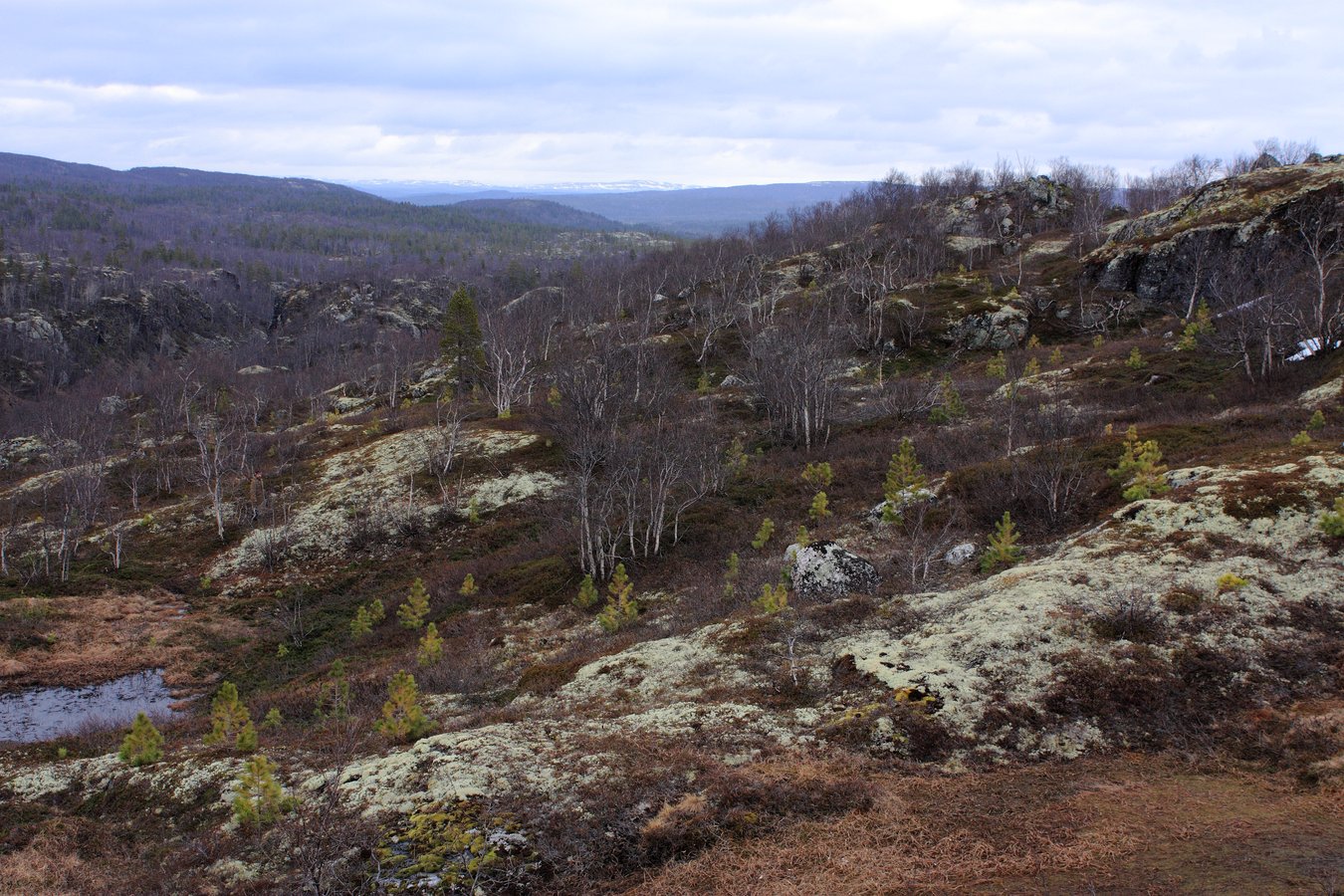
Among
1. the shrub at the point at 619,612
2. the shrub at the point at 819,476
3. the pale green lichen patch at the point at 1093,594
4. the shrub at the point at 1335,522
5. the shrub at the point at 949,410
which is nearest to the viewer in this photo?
the pale green lichen patch at the point at 1093,594

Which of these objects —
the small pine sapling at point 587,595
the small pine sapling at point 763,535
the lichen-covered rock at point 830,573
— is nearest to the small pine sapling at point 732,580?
the lichen-covered rock at point 830,573

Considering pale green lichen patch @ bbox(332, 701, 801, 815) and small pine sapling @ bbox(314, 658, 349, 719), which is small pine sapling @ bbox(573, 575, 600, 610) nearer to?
small pine sapling @ bbox(314, 658, 349, 719)

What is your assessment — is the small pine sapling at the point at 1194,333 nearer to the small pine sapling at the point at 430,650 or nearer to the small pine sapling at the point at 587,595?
the small pine sapling at the point at 587,595

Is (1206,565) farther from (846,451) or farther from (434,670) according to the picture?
(846,451)

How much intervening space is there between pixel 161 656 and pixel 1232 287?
2859 inches

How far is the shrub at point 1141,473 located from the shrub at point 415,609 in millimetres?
28407

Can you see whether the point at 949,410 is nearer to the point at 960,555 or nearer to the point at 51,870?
the point at 960,555

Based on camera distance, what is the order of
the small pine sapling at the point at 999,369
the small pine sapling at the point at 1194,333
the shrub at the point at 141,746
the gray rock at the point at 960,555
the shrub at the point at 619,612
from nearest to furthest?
the shrub at the point at 141,746 < the gray rock at the point at 960,555 < the shrub at the point at 619,612 < the small pine sapling at the point at 1194,333 < the small pine sapling at the point at 999,369

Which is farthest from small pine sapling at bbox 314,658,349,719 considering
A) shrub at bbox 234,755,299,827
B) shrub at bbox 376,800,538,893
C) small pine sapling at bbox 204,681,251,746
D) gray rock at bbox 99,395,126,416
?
gray rock at bbox 99,395,126,416

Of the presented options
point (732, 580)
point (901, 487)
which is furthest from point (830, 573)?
point (901, 487)

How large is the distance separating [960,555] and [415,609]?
23895 mm

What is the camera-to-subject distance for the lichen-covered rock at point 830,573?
22250 mm

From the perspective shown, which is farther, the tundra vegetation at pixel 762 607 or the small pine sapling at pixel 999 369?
the small pine sapling at pixel 999 369

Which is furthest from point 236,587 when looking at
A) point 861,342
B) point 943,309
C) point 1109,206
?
point 1109,206
